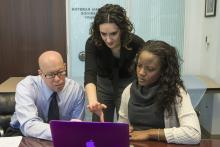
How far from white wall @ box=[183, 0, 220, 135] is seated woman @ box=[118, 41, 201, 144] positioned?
1925 millimetres

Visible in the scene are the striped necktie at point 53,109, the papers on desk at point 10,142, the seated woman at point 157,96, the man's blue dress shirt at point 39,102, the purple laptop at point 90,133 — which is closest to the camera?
the purple laptop at point 90,133

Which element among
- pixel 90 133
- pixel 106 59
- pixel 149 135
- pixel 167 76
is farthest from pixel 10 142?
pixel 106 59

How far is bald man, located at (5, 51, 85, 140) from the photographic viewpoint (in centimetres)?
163

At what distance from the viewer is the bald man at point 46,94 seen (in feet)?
5.34

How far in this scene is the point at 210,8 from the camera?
11.5ft

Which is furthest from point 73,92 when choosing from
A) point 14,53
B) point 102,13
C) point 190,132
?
point 14,53

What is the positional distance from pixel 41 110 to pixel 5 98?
0.32 meters

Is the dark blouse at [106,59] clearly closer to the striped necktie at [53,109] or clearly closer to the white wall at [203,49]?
the striped necktie at [53,109]

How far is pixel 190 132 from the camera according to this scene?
135cm

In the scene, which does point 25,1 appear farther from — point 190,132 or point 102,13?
point 190,132

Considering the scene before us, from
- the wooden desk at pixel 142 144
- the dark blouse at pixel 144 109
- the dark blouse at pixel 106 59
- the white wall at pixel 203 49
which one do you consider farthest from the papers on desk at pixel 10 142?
the white wall at pixel 203 49

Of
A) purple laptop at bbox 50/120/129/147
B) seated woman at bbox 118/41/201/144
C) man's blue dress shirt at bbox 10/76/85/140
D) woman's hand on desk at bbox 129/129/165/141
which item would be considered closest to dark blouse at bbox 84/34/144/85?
man's blue dress shirt at bbox 10/76/85/140

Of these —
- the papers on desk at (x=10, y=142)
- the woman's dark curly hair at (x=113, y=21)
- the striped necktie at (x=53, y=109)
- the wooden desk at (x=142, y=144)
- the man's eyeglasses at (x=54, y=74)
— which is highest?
the woman's dark curly hair at (x=113, y=21)

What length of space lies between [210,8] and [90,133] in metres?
2.93
